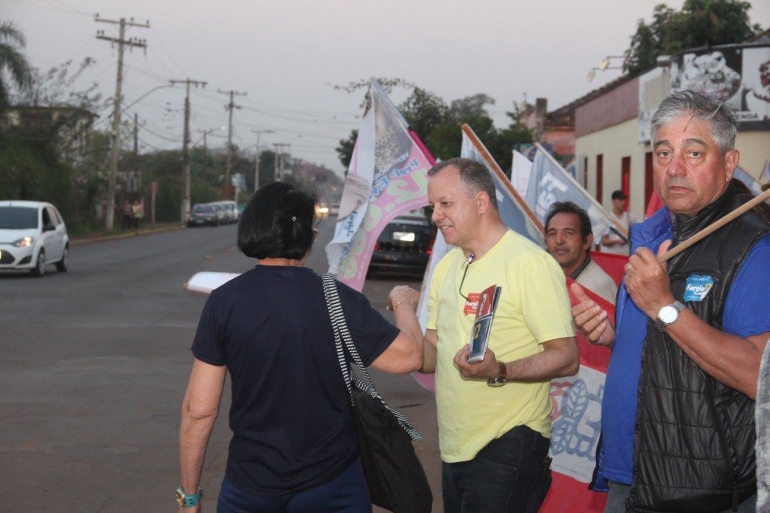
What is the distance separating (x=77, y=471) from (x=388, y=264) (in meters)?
14.9

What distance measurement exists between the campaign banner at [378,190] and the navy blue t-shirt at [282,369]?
363 centimetres

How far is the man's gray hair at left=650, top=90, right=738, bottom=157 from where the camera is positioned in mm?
2928

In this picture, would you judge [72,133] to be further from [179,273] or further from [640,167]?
[640,167]

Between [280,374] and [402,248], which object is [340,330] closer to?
[280,374]

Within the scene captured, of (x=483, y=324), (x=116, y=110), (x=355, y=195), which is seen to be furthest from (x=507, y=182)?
(x=116, y=110)

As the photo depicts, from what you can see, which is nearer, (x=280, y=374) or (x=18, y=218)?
(x=280, y=374)

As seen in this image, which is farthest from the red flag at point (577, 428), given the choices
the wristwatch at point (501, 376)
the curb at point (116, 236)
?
the curb at point (116, 236)

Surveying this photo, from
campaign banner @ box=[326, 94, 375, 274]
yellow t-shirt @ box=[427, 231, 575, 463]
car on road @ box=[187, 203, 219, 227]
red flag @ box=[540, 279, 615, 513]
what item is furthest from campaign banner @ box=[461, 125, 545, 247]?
car on road @ box=[187, 203, 219, 227]

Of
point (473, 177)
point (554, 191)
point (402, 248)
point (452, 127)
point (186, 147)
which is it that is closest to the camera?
point (473, 177)

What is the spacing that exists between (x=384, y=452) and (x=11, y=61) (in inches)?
1463

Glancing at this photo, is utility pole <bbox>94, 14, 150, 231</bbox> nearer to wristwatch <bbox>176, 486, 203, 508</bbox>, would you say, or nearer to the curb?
the curb

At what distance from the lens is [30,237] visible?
20.8 metres

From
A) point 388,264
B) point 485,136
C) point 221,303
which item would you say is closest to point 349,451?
point 221,303

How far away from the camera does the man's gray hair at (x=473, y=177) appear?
374cm
